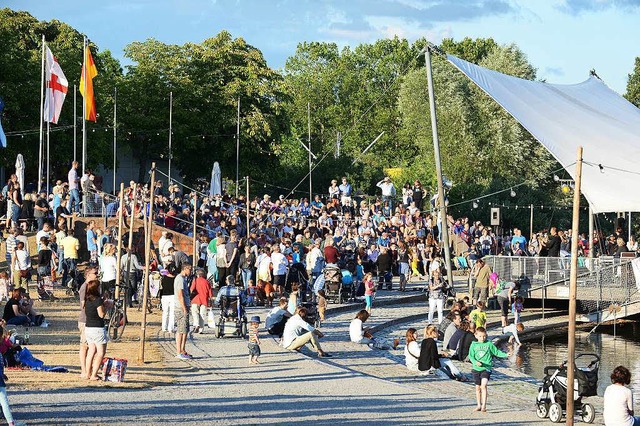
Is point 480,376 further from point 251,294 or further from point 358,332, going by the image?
point 251,294

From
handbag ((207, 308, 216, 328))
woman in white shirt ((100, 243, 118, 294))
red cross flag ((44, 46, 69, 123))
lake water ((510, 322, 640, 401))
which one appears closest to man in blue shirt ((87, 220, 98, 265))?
woman in white shirt ((100, 243, 118, 294))

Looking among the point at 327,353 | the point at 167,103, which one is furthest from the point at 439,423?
the point at 167,103

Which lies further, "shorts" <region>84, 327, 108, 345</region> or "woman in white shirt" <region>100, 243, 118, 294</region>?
"woman in white shirt" <region>100, 243, 118, 294</region>

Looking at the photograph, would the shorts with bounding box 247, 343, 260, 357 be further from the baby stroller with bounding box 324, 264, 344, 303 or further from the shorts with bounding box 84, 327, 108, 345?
the baby stroller with bounding box 324, 264, 344, 303

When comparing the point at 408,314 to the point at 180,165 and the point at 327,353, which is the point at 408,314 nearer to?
the point at 327,353

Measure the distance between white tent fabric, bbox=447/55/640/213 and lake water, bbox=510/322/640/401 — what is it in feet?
11.8

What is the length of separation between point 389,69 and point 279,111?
1968 inches

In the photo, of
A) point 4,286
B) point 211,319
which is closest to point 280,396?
point 211,319

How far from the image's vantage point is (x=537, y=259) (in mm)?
34250

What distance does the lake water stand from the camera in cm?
2514

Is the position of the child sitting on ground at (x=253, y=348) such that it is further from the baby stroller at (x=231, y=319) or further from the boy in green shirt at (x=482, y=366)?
the boy in green shirt at (x=482, y=366)

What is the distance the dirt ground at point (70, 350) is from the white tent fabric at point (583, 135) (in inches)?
478

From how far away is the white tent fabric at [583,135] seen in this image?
33.0m

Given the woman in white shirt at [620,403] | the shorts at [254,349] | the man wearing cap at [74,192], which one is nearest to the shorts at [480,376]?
the woman in white shirt at [620,403]
